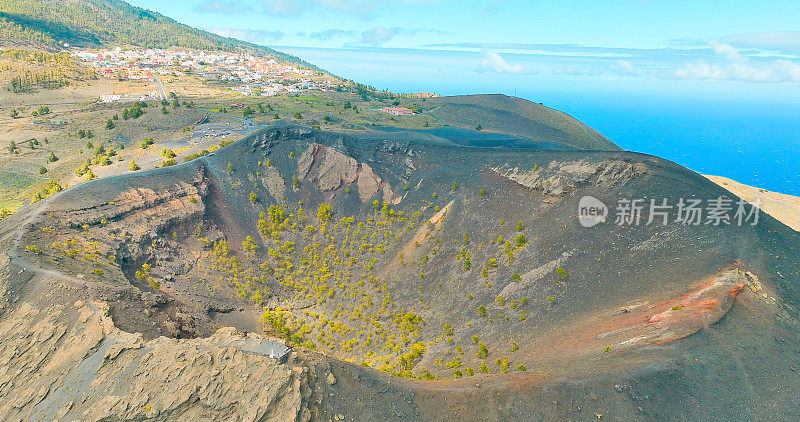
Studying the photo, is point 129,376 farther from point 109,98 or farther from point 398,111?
point 109,98

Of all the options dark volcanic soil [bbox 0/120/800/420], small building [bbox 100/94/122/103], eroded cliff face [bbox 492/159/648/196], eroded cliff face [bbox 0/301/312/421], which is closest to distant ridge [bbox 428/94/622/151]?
eroded cliff face [bbox 492/159/648/196]

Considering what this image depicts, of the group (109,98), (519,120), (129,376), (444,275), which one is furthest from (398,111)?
(129,376)

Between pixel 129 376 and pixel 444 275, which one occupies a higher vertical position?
pixel 444 275

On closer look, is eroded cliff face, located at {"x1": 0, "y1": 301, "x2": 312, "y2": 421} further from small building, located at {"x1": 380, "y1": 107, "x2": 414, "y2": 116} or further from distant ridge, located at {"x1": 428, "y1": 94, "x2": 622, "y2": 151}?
small building, located at {"x1": 380, "y1": 107, "x2": 414, "y2": 116}

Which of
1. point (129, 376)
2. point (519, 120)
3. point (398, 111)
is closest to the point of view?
point (129, 376)

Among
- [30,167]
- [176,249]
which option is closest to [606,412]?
[176,249]

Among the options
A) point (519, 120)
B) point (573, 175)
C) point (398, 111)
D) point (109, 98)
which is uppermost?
point (519, 120)

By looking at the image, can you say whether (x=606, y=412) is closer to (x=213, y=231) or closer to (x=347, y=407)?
(x=347, y=407)

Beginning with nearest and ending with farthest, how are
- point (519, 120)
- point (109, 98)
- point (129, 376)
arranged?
point (129, 376) < point (519, 120) < point (109, 98)
